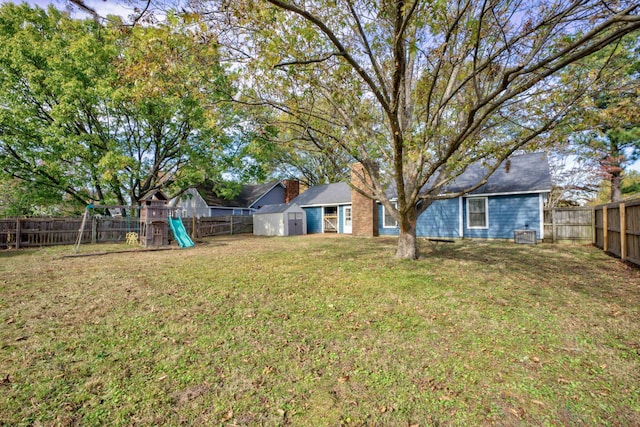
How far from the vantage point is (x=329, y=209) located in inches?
890

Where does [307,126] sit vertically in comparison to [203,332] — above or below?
above

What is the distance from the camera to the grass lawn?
2447 mm

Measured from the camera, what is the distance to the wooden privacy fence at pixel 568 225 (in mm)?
12922

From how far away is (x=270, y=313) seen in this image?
15.0ft

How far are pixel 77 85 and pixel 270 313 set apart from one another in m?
15.3

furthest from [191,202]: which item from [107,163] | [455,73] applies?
[455,73]

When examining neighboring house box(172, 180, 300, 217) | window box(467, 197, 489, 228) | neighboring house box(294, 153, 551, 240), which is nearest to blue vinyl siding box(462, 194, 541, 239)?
neighboring house box(294, 153, 551, 240)

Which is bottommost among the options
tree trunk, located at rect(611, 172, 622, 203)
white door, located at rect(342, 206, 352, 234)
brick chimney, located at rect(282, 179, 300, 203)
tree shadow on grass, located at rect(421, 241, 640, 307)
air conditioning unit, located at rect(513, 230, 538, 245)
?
tree shadow on grass, located at rect(421, 241, 640, 307)

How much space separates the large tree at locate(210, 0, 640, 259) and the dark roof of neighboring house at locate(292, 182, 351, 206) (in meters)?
11.3

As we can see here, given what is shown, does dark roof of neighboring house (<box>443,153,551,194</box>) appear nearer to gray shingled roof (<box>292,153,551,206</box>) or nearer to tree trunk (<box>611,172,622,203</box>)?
gray shingled roof (<box>292,153,551,206</box>)

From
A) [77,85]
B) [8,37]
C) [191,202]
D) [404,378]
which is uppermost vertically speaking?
[8,37]

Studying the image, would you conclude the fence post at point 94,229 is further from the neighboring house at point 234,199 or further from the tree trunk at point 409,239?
the tree trunk at point 409,239

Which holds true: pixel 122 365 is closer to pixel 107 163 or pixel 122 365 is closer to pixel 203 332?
pixel 203 332

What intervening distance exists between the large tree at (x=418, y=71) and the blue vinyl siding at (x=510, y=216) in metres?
5.23
